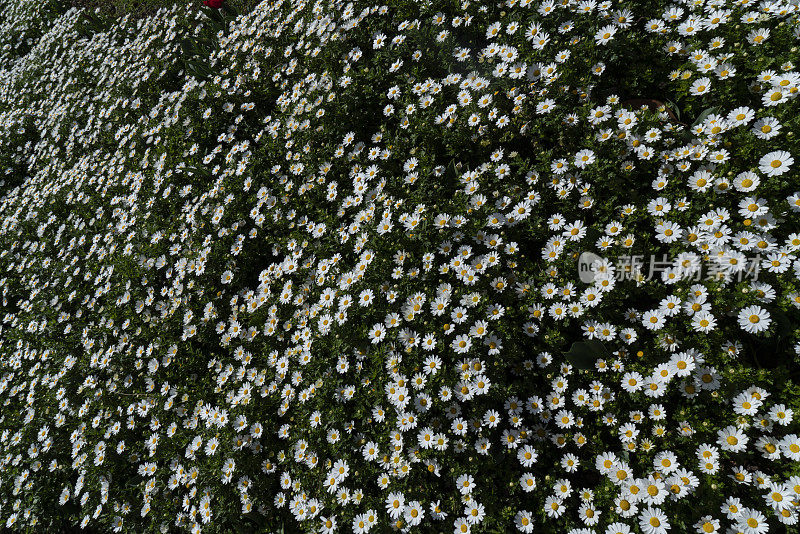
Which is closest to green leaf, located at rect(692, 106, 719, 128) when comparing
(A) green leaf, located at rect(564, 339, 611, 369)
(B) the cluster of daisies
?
(B) the cluster of daisies

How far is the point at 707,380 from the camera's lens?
2.13 meters

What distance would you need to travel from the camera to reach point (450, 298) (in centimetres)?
269

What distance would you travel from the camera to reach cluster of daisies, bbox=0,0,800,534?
2.17 meters

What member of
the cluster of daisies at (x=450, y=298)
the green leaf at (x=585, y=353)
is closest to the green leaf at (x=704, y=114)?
the cluster of daisies at (x=450, y=298)

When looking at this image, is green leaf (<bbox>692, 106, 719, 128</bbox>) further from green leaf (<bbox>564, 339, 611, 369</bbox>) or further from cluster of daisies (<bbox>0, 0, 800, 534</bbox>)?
green leaf (<bbox>564, 339, 611, 369</bbox>)

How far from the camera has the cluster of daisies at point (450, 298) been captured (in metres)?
2.17

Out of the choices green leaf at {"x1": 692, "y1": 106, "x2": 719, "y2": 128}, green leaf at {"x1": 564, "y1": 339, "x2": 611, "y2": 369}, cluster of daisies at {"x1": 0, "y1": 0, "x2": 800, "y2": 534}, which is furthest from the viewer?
green leaf at {"x1": 692, "y1": 106, "x2": 719, "y2": 128}

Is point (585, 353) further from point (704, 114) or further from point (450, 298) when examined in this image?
point (704, 114)

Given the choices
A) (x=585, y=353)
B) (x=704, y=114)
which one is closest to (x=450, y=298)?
(x=585, y=353)

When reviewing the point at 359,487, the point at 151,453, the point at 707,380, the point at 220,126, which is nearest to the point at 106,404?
the point at 151,453

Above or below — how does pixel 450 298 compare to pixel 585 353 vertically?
above

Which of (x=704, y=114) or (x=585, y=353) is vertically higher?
(x=704, y=114)

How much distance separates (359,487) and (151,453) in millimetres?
1682

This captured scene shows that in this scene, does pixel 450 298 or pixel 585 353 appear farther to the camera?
pixel 450 298
